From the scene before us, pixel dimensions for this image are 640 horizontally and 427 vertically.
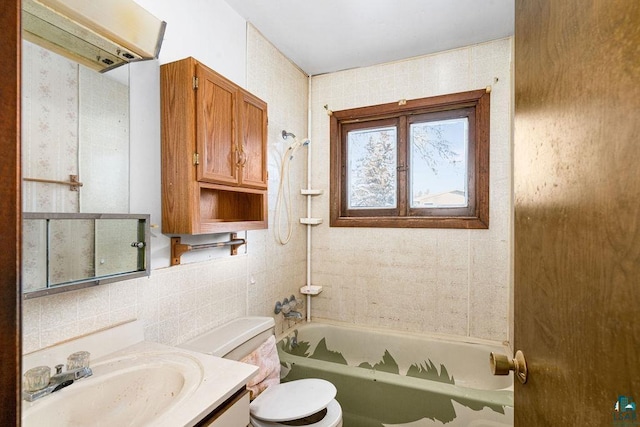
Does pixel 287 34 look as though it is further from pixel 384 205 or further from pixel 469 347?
pixel 469 347

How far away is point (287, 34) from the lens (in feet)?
6.99

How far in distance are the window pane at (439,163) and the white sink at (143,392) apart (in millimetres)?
1950

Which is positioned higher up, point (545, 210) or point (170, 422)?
point (545, 210)

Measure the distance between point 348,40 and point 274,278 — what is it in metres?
1.85

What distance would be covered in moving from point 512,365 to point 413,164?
2.02 meters

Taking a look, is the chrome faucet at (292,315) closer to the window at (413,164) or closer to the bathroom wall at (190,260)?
the bathroom wall at (190,260)

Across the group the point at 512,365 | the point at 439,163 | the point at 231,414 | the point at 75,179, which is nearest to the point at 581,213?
the point at 512,365

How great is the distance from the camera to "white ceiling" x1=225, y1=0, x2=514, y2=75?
1.83m

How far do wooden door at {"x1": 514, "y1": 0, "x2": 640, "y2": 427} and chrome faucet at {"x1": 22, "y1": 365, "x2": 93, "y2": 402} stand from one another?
1239mm

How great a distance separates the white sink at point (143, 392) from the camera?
0.82m

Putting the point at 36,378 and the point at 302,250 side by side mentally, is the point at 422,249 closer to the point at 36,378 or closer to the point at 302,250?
the point at 302,250

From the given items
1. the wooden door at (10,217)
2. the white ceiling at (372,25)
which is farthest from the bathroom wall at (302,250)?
the wooden door at (10,217)

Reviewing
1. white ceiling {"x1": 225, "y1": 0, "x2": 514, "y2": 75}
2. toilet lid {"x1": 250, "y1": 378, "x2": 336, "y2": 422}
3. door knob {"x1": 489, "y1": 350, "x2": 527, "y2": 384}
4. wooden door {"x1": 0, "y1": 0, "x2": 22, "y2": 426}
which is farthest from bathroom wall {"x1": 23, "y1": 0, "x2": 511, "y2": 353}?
door knob {"x1": 489, "y1": 350, "x2": 527, "y2": 384}

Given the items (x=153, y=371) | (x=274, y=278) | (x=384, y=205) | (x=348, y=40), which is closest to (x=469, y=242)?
(x=384, y=205)
